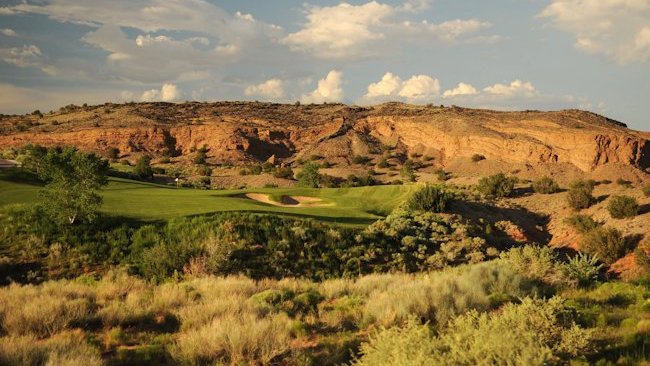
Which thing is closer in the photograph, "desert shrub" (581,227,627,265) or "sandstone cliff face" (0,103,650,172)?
"desert shrub" (581,227,627,265)

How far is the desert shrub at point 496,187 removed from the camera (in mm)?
40656

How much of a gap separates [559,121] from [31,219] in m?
62.7

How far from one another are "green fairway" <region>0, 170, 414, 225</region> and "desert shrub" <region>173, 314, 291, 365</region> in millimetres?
13848

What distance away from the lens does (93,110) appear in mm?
80812

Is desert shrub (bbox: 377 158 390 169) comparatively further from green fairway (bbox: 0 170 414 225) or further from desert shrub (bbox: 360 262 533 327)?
desert shrub (bbox: 360 262 533 327)

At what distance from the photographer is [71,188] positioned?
1836 centimetres

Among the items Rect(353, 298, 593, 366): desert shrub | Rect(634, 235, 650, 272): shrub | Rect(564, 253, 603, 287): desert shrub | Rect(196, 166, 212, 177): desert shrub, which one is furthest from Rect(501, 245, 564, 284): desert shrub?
Rect(196, 166, 212, 177): desert shrub

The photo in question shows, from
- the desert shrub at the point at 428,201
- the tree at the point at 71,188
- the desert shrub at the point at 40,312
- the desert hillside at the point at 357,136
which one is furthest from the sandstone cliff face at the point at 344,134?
the desert shrub at the point at 40,312

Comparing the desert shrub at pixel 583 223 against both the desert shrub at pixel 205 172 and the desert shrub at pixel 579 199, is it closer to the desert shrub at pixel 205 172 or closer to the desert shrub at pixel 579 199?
the desert shrub at pixel 579 199

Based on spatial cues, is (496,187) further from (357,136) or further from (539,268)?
(357,136)

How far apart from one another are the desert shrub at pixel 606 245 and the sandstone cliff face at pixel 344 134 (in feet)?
101

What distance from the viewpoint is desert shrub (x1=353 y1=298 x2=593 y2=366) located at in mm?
4934

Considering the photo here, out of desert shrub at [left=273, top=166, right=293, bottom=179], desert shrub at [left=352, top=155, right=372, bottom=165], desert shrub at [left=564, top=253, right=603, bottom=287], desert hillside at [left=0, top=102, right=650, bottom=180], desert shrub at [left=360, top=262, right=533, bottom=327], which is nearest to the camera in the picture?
desert shrub at [left=360, top=262, right=533, bottom=327]

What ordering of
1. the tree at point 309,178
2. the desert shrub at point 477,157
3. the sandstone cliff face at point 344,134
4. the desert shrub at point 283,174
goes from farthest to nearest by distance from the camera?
the desert shrub at point 477,157
the sandstone cliff face at point 344,134
the desert shrub at point 283,174
the tree at point 309,178
